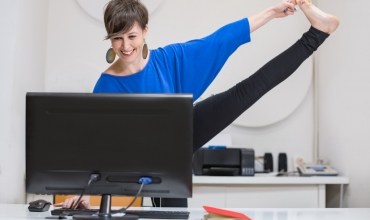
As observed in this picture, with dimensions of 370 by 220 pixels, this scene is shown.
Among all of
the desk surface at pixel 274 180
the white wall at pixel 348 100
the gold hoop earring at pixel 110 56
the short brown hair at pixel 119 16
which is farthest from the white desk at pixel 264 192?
the short brown hair at pixel 119 16

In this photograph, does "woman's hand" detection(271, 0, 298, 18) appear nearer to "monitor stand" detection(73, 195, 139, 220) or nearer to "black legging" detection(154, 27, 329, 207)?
"black legging" detection(154, 27, 329, 207)

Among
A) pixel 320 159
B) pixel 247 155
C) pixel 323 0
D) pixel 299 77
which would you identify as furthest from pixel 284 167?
pixel 323 0

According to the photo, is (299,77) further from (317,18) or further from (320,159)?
(317,18)

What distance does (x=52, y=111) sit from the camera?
102 centimetres

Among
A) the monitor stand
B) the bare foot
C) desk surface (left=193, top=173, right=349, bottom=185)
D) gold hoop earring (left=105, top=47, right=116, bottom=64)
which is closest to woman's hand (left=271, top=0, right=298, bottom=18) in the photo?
the bare foot

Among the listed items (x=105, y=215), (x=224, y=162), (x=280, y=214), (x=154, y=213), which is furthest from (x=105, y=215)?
(x=224, y=162)

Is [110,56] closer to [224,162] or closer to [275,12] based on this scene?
[275,12]

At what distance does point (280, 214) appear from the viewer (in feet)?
3.88

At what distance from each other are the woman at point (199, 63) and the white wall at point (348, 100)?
82 centimetres

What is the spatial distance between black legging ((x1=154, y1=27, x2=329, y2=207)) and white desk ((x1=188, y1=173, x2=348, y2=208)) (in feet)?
2.69

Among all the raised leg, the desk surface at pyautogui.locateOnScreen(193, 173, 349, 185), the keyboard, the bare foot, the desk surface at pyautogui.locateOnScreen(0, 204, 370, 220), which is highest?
the bare foot

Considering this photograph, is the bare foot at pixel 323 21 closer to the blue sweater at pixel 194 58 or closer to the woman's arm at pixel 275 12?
the woman's arm at pixel 275 12

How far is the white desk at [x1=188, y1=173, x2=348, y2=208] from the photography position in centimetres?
228

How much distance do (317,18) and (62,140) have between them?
1.23 m
